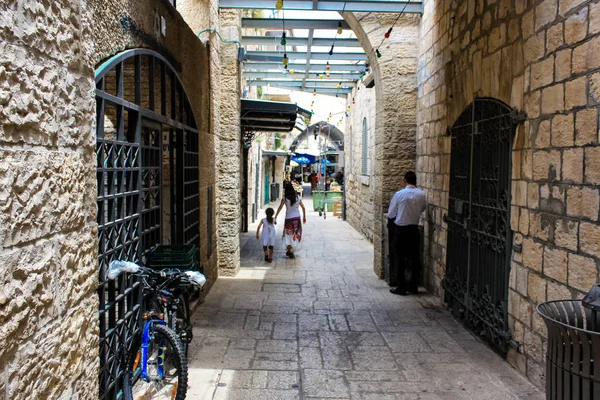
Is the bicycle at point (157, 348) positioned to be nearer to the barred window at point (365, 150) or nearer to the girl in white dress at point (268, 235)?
the girl in white dress at point (268, 235)

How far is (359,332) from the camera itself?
16.7 feet

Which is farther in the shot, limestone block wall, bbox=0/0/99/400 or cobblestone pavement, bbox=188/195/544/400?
cobblestone pavement, bbox=188/195/544/400

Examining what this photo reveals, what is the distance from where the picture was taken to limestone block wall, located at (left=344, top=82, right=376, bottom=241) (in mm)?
12169

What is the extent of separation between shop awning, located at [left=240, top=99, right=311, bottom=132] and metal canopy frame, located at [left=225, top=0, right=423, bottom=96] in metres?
0.82

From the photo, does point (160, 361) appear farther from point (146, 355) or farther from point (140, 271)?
point (140, 271)

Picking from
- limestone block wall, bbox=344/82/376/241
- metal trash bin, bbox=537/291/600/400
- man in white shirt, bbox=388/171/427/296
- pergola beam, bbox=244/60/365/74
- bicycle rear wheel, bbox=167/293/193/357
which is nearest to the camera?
metal trash bin, bbox=537/291/600/400

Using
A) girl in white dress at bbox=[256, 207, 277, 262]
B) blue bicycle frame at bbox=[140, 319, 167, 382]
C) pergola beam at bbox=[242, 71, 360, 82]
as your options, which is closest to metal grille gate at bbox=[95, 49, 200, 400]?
blue bicycle frame at bbox=[140, 319, 167, 382]

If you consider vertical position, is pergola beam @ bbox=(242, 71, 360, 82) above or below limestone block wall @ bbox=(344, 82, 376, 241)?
above

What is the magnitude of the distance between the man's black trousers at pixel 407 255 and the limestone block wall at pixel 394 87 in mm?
827

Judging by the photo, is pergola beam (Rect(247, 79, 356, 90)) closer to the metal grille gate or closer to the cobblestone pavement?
the cobblestone pavement

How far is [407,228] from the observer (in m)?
6.65

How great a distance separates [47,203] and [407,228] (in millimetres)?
5463

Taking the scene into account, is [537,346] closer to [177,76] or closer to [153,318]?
[153,318]

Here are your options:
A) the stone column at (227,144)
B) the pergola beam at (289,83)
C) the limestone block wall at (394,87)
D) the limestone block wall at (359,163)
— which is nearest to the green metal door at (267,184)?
the limestone block wall at (359,163)
